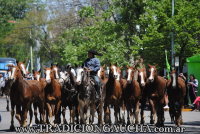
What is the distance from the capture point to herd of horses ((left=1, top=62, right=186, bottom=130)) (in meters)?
22.4

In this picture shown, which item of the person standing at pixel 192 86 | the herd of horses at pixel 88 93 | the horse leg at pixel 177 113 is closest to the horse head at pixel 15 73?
the herd of horses at pixel 88 93

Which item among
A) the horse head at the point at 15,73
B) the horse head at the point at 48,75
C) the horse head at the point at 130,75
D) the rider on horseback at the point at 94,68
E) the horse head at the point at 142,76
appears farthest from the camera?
the horse head at the point at 142,76

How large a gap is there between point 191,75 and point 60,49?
32321mm

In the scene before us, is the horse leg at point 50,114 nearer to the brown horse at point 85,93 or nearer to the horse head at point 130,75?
the brown horse at point 85,93

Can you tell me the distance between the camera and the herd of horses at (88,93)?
73.4ft

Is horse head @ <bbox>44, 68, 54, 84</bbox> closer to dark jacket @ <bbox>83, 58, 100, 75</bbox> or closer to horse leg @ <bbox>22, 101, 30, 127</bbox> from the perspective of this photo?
dark jacket @ <bbox>83, 58, 100, 75</bbox>

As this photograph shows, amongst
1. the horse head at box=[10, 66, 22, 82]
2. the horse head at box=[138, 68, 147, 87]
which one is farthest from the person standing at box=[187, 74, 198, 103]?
the horse head at box=[10, 66, 22, 82]

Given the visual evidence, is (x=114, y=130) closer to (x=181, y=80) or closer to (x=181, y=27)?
(x=181, y=80)

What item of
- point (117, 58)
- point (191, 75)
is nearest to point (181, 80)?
point (191, 75)

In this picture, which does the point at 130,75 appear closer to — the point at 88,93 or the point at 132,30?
the point at 88,93

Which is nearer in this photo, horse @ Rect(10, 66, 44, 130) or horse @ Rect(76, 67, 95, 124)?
horse @ Rect(10, 66, 44, 130)

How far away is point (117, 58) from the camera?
175 feet

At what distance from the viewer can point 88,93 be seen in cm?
2256

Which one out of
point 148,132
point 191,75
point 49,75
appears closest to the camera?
point 148,132
